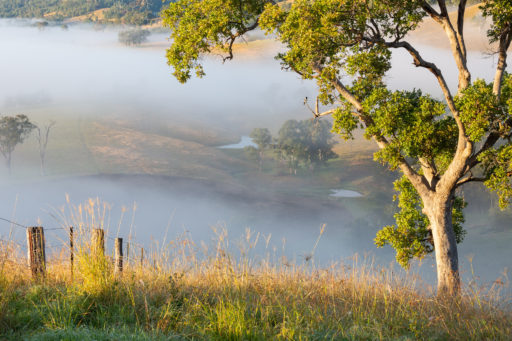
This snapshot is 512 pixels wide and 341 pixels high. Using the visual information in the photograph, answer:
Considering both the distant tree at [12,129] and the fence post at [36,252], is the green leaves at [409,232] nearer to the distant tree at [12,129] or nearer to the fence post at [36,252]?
the fence post at [36,252]

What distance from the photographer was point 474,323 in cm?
596

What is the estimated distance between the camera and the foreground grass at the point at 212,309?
516 centimetres

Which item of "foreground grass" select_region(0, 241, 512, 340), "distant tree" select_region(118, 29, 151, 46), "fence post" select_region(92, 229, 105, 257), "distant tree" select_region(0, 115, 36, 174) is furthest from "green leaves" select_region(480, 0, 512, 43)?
Answer: "distant tree" select_region(118, 29, 151, 46)

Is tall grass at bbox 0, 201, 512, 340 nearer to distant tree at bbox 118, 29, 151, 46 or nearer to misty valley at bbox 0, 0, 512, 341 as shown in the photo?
misty valley at bbox 0, 0, 512, 341

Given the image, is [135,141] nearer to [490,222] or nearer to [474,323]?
[490,222]

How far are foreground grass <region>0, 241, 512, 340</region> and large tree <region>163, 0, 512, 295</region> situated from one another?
5.11 meters

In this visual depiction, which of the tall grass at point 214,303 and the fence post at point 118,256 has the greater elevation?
the fence post at point 118,256

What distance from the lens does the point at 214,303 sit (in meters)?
6.44

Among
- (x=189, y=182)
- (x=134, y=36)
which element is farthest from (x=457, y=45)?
(x=134, y=36)

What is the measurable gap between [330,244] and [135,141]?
2406 inches

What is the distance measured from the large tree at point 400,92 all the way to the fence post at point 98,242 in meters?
6.83

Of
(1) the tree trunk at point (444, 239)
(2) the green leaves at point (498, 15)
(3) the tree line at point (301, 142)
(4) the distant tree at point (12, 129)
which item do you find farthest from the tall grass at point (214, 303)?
(4) the distant tree at point (12, 129)

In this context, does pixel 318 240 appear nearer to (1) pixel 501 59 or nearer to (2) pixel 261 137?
(1) pixel 501 59

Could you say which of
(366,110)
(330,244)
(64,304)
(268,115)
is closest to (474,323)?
(64,304)
